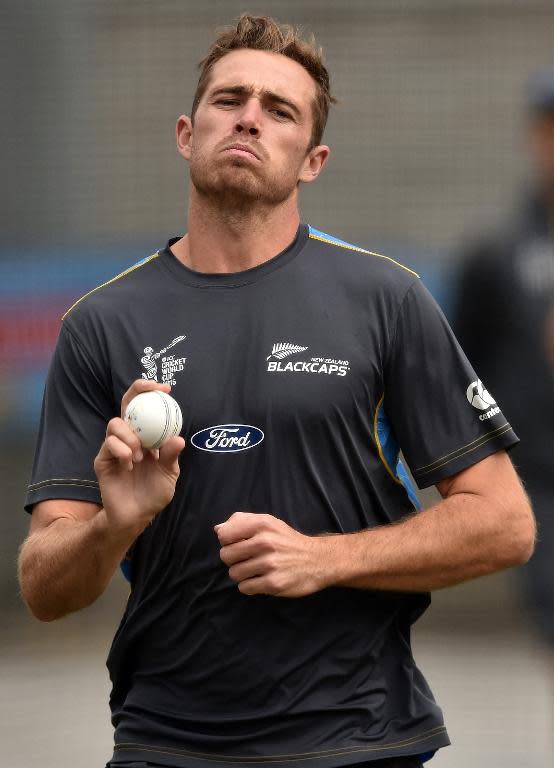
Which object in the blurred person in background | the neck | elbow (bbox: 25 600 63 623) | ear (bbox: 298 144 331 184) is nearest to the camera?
elbow (bbox: 25 600 63 623)

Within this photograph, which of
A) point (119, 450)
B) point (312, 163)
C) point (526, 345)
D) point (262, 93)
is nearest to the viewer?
point (119, 450)

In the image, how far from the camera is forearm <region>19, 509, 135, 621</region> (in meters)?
3.13

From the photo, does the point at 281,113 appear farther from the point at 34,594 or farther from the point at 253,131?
the point at 34,594

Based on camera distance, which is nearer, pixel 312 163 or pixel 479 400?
pixel 479 400

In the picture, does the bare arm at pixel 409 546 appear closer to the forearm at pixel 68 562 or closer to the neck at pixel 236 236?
the forearm at pixel 68 562

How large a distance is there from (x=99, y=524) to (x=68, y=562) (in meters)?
0.16

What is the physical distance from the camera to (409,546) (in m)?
3.19

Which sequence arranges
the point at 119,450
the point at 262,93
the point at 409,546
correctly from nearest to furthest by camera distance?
1. the point at 119,450
2. the point at 409,546
3. the point at 262,93

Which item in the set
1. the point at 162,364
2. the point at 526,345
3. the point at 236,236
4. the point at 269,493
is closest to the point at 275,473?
the point at 269,493

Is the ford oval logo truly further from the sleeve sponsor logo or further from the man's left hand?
the sleeve sponsor logo

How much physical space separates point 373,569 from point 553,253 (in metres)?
2.73

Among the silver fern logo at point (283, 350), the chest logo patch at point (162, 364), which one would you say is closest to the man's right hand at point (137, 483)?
the chest logo patch at point (162, 364)

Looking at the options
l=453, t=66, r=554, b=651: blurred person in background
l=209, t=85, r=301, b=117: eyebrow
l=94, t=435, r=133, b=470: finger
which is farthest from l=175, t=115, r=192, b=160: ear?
l=453, t=66, r=554, b=651: blurred person in background

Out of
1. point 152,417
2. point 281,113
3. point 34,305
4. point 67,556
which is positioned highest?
point 34,305
